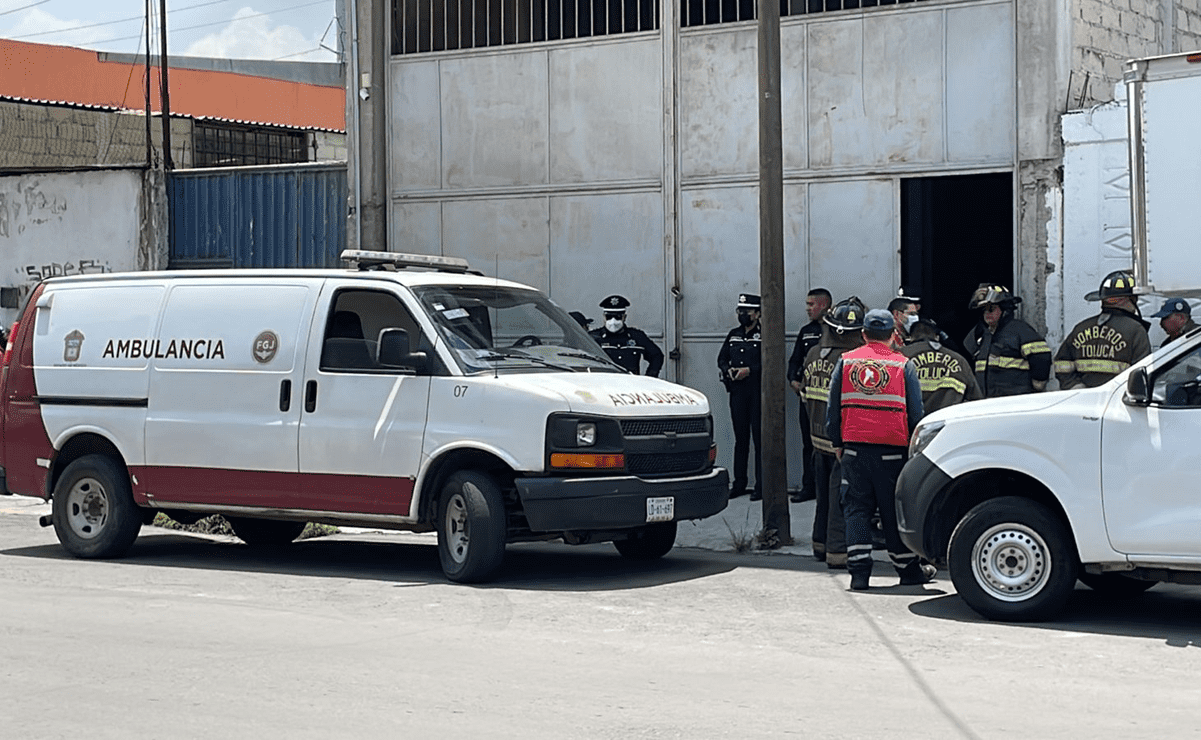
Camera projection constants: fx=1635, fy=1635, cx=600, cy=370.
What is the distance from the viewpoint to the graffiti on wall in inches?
795

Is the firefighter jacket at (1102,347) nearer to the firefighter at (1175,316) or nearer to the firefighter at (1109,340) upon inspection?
the firefighter at (1109,340)

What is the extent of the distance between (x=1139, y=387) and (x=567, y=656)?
3.24 metres

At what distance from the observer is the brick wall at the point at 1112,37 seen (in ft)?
45.4

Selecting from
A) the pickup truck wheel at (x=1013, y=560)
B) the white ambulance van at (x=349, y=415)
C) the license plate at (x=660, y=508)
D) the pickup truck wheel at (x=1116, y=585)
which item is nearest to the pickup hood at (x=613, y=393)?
the white ambulance van at (x=349, y=415)

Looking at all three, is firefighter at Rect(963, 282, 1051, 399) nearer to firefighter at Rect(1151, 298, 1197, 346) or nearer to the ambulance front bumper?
firefighter at Rect(1151, 298, 1197, 346)

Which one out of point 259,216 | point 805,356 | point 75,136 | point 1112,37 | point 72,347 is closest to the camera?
point 72,347

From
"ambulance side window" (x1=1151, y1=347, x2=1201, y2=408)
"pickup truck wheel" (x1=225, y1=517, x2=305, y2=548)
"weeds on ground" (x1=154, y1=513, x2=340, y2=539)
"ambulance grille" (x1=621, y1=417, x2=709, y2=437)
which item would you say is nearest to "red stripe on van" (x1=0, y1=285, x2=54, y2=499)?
"pickup truck wheel" (x1=225, y1=517, x2=305, y2=548)

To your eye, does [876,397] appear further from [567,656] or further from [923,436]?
[567,656]

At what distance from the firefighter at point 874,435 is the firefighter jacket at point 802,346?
138 inches

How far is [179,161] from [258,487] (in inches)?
773

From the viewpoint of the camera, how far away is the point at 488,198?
1681 centimetres

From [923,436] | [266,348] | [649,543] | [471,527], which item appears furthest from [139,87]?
[923,436]

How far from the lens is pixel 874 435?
33.1ft

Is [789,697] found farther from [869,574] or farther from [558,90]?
[558,90]
